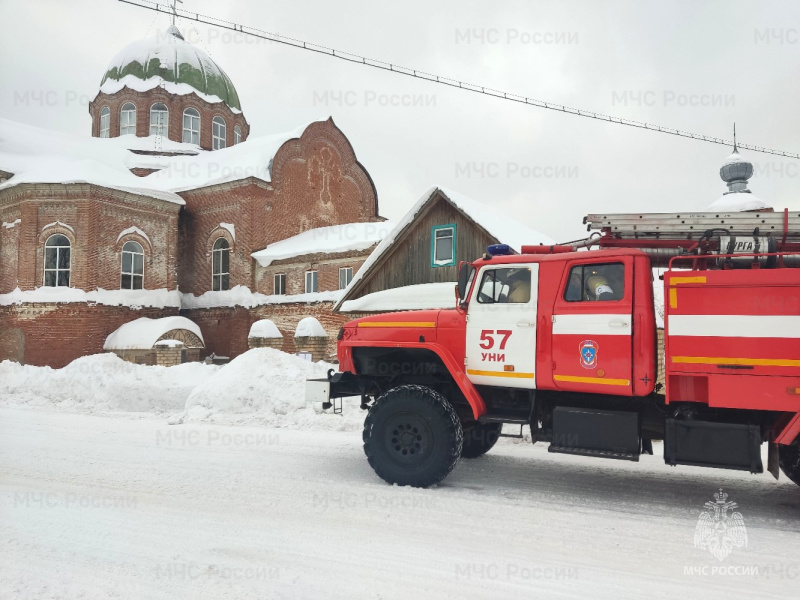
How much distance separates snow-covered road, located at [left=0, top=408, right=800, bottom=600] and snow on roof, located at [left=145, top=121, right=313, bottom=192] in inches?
906

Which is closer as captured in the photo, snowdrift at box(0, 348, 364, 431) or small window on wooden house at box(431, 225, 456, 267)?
snowdrift at box(0, 348, 364, 431)

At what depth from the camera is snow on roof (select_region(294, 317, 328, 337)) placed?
23844mm

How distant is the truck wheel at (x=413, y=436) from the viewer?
6.28 meters

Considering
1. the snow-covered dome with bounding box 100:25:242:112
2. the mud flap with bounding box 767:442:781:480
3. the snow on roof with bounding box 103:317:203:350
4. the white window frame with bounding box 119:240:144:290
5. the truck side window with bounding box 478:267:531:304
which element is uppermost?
the snow-covered dome with bounding box 100:25:242:112

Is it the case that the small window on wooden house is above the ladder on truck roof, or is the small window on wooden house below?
above

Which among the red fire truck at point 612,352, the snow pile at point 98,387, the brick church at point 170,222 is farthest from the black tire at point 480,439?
the brick church at point 170,222

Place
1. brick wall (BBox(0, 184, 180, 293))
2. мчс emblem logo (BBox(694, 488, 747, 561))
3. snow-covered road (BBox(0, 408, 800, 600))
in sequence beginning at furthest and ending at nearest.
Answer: brick wall (BBox(0, 184, 180, 293)) < мчс emblem logo (BBox(694, 488, 747, 561)) < snow-covered road (BBox(0, 408, 800, 600))

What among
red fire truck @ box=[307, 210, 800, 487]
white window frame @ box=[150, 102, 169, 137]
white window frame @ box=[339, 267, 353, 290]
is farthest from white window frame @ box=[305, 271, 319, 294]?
red fire truck @ box=[307, 210, 800, 487]

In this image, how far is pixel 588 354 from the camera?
5848 mm

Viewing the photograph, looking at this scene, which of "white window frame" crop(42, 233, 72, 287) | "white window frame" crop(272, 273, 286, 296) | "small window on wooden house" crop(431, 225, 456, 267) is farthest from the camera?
"white window frame" crop(272, 273, 286, 296)

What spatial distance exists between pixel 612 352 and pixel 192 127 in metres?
36.2

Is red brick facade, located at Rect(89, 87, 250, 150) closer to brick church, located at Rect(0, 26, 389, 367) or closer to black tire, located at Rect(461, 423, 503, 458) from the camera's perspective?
brick church, located at Rect(0, 26, 389, 367)

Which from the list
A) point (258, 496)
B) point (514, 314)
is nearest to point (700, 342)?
point (514, 314)

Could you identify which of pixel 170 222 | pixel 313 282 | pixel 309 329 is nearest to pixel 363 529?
pixel 309 329
